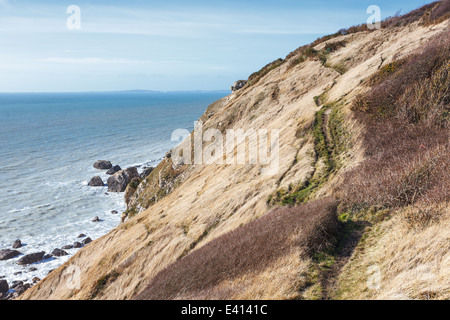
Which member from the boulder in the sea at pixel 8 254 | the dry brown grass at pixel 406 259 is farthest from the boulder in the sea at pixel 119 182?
the dry brown grass at pixel 406 259

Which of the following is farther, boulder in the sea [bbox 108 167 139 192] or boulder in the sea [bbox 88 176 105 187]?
boulder in the sea [bbox 88 176 105 187]

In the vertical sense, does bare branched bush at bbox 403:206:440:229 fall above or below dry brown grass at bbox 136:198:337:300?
above

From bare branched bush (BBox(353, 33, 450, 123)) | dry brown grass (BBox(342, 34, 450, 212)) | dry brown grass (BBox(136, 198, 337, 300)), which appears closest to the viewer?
dry brown grass (BBox(136, 198, 337, 300))

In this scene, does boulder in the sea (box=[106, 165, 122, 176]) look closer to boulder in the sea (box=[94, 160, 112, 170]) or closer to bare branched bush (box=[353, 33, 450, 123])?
boulder in the sea (box=[94, 160, 112, 170])

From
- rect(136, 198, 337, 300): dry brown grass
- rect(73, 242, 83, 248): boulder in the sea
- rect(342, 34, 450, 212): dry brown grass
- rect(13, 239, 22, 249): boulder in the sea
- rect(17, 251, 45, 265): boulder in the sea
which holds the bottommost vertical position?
rect(17, 251, 45, 265): boulder in the sea

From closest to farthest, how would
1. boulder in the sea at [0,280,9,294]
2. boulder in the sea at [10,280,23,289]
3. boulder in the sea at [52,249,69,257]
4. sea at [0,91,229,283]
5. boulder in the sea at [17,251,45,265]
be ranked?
boulder in the sea at [0,280,9,294] < boulder in the sea at [10,280,23,289] < boulder in the sea at [17,251,45,265] < boulder in the sea at [52,249,69,257] < sea at [0,91,229,283]

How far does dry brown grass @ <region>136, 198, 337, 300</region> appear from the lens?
10516 millimetres

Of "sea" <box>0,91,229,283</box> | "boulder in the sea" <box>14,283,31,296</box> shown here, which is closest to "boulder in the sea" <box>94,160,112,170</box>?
"sea" <box>0,91,229,283</box>

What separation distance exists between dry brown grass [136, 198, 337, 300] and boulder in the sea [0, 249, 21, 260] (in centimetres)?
3531

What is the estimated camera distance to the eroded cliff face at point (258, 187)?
16.7 metres

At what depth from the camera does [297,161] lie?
19.6m
